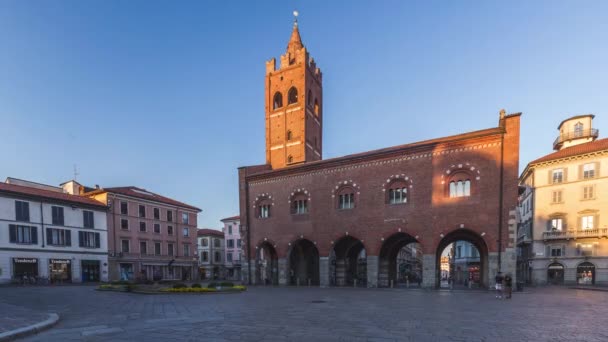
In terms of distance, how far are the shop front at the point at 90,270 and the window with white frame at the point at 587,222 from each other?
56.3 m

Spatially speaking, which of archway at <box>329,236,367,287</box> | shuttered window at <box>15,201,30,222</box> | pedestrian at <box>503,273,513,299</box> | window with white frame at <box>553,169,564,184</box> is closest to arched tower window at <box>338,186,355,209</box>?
archway at <box>329,236,367,287</box>

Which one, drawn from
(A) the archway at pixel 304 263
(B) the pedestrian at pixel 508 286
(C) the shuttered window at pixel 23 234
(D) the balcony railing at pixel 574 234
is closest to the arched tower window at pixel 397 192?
(B) the pedestrian at pixel 508 286

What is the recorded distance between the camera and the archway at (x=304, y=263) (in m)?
34.2

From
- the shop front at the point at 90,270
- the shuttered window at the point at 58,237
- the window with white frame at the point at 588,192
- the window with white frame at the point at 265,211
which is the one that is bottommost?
the shop front at the point at 90,270

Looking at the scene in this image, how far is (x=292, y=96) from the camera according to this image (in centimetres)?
4338

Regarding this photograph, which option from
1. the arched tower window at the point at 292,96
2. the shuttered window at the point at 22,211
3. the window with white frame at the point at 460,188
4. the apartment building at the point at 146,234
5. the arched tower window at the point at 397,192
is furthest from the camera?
the arched tower window at the point at 292,96

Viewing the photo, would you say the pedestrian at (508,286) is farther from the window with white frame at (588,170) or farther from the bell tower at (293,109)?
the bell tower at (293,109)

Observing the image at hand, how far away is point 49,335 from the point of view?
8.40 meters

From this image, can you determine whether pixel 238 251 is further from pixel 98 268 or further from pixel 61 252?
pixel 61 252

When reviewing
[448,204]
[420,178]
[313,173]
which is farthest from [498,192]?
[313,173]

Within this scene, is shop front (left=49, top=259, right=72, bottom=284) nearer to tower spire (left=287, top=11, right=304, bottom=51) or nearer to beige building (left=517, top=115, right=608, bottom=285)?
tower spire (left=287, top=11, right=304, bottom=51)

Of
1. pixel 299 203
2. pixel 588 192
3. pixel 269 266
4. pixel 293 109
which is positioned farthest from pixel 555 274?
pixel 293 109

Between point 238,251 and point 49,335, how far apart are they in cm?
5818

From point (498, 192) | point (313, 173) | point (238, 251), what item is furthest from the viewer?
point (238, 251)
